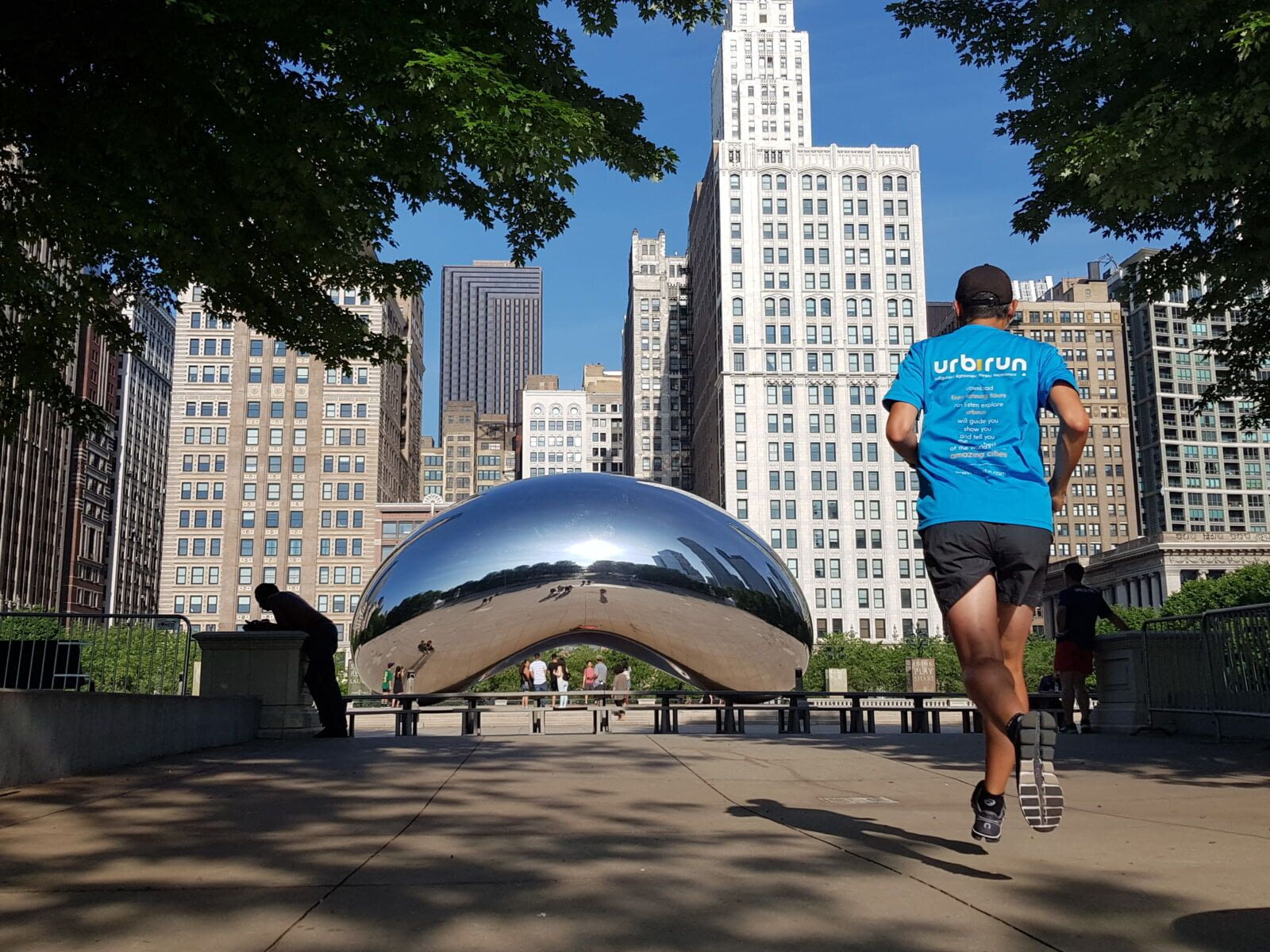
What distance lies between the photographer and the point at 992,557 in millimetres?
4078

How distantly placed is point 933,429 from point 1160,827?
1960 millimetres

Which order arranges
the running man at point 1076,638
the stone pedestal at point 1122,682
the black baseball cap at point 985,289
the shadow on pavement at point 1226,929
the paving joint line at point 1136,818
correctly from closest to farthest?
the shadow on pavement at point 1226,929
the paving joint line at point 1136,818
the black baseball cap at point 985,289
the stone pedestal at point 1122,682
the running man at point 1076,638

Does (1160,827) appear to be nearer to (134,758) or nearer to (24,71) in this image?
(134,758)

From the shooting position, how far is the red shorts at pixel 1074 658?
11559 millimetres

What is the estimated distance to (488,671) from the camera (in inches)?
688

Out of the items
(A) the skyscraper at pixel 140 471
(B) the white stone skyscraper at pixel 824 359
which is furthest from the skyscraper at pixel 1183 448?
(A) the skyscraper at pixel 140 471

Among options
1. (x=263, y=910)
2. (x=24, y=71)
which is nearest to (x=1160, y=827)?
(x=263, y=910)

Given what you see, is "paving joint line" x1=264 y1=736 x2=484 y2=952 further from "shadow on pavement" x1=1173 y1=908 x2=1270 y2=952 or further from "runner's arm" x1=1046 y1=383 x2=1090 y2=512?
"runner's arm" x1=1046 y1=383 x2=1090 y2=512

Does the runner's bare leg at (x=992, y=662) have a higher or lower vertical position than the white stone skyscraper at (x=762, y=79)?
lower

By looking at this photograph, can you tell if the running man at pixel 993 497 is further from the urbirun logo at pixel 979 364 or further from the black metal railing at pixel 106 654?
the black metal railing at pixel 106 654

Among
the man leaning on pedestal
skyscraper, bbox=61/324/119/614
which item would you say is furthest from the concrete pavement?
skyscraper, bbox=61/324/119/614

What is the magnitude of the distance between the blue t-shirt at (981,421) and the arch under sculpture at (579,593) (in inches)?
475

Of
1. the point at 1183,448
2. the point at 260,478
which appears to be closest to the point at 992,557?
the point at 260,478

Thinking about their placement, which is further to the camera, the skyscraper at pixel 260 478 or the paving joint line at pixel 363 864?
the skyscraper at pixel 260 478
